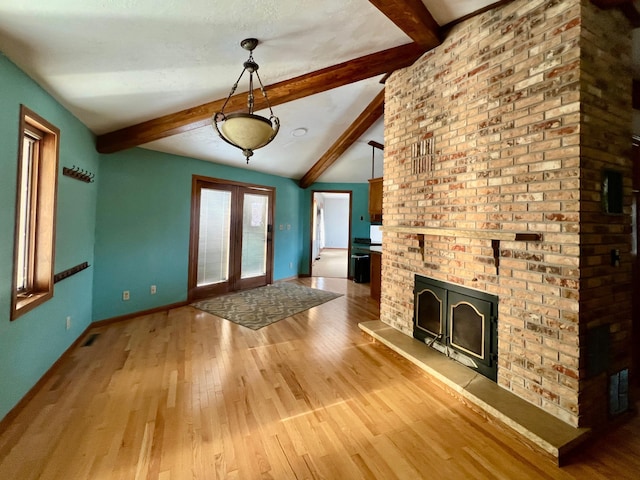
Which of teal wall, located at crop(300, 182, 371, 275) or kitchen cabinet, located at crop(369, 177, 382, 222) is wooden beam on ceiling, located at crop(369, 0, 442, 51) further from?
teal wall, located at crop(300, 182, 371, 275)

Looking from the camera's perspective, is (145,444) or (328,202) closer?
(145,444)

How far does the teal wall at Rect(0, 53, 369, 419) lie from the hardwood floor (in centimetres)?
39

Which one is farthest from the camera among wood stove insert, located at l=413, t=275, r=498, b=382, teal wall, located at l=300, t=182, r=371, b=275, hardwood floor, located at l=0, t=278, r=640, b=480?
teal wall, located at l=300, t=182, r=371, b=275

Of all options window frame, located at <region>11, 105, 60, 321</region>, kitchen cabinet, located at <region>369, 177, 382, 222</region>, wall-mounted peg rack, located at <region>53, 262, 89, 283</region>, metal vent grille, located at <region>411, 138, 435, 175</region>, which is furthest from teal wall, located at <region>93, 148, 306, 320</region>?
metal vent grille, located at <region>411, 138, 435, 175</region>

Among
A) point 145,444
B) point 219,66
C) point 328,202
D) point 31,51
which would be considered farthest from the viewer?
point 328,202

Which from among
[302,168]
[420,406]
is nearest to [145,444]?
[420,406]

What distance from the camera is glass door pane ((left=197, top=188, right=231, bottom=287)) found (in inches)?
179

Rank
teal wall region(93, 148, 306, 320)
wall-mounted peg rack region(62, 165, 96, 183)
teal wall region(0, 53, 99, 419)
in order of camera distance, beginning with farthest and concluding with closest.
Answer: teal wall region(93, 148, 306, 320), wall-mounted peg rack region(62, 165, 96, 183), teal wall region(0, 53, 99, 419)

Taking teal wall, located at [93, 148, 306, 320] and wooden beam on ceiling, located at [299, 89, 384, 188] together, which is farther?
wooden beam on ceiling, located at [299, 89, 384, 188]

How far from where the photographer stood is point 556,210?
5.45 feet

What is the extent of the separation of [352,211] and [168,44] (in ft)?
16.6

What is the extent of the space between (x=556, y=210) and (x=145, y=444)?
2.77m

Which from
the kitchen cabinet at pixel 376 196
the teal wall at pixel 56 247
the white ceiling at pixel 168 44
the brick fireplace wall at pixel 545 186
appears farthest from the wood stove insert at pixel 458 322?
the teal wall at pixel 56 247

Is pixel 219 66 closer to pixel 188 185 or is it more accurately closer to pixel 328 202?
pixel 188 185
